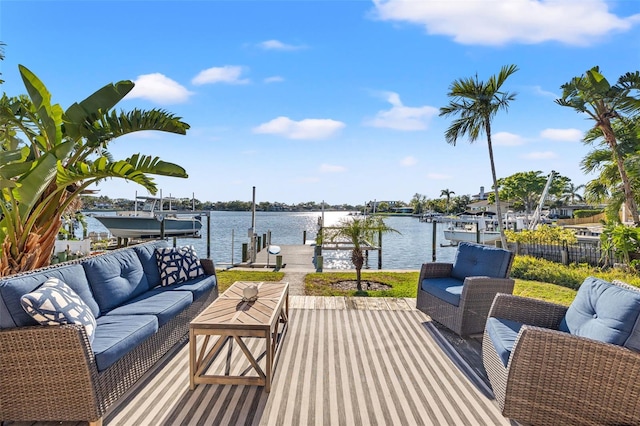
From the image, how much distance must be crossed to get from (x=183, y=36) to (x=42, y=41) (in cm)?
210

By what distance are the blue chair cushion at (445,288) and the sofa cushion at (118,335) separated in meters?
3.02

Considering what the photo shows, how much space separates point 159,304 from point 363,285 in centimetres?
392

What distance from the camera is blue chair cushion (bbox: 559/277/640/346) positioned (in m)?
2.08

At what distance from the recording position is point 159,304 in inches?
124

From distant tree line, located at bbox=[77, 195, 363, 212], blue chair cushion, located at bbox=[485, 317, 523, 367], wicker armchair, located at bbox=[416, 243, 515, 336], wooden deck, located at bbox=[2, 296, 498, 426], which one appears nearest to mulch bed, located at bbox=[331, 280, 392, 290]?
wicker armchair, located at bbox=[416, 243, 515, 336]

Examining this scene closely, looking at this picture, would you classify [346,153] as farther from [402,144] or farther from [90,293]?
[90,293]

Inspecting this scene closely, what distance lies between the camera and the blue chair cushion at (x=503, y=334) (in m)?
2.31

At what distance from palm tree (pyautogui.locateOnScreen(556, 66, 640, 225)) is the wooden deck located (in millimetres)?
7652

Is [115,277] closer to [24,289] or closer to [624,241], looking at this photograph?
[24,289]

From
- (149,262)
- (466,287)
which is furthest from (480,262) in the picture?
(149,262)

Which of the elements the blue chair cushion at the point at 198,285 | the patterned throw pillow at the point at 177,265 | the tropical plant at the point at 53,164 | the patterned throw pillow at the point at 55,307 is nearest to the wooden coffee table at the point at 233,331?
the patterned throw pillow at the point at 55,307

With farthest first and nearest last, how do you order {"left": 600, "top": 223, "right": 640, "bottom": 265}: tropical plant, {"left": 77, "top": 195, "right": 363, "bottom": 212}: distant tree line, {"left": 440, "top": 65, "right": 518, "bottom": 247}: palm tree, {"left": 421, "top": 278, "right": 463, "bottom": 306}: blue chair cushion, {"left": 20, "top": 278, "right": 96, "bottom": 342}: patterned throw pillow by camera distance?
1. {"left": 77, "top": 195, "right": 363, "bottom": 212}: distant tree line
2. {"left": 440, "top": 65, "right": 518, "bottom": 247}: palm tree
3. {"left": 600, "top": 223, "right": 640, "bottom": 265}: tropical plant
4. {"left": 421, "top": 278, "right": 463, "bottom": 306}: blue chair cushion
5. {"left": 20, "top": 278, "right": 96, "bottom": 342}: patterned throw pillow

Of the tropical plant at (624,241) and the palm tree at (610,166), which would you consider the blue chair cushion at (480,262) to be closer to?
the tropical plant at (624,241)

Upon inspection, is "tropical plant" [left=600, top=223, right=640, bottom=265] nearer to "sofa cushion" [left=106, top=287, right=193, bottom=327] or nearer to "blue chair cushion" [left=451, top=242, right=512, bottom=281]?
"blue chair cushion" [left=451, top=242, right=512, bottom=281]
